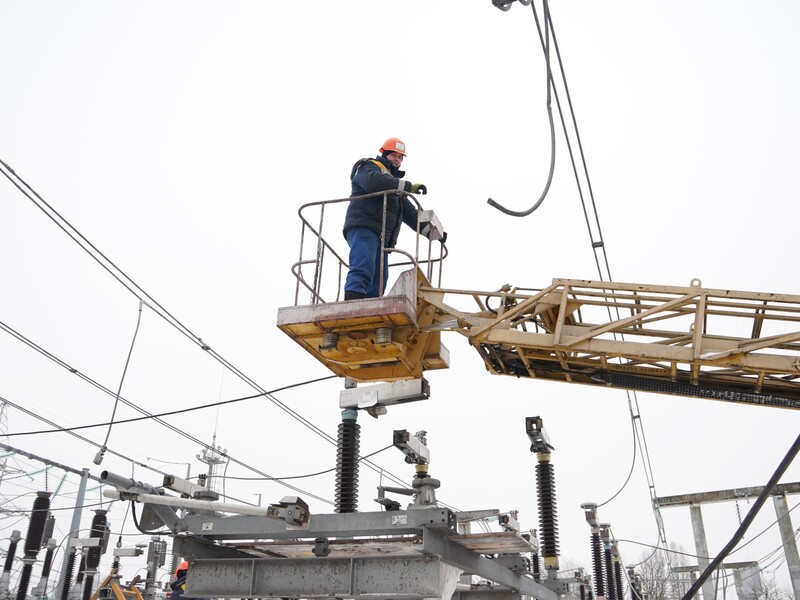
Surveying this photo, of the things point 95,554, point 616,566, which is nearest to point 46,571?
point 95,554

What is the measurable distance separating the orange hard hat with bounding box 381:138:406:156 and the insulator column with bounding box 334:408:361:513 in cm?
405

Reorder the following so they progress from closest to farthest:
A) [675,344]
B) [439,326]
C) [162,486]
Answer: [162,486] < [675,344] < [439,326]

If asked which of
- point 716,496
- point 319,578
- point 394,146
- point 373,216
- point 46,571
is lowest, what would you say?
point 319,578

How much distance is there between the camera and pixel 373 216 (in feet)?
29.9

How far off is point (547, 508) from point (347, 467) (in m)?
3.49

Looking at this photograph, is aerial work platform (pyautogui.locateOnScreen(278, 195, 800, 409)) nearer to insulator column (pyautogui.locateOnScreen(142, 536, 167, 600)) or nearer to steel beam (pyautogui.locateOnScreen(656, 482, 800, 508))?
insulator column (pyautogui.locateOnScreen(142, 536, 167, 600))

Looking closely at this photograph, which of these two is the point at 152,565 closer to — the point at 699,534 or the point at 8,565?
the point at 8,565

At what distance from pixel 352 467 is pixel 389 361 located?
208 centimetres

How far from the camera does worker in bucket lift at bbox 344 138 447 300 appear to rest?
8648 mm

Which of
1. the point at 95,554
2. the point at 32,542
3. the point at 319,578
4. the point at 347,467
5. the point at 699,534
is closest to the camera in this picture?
the point at 319,578

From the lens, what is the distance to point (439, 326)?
345 inches

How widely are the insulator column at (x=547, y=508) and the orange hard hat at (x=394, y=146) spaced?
5381 mm

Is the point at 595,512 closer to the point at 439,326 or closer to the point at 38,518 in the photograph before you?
the point at 439,326

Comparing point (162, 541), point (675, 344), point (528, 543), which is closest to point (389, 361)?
point (528, 543)
